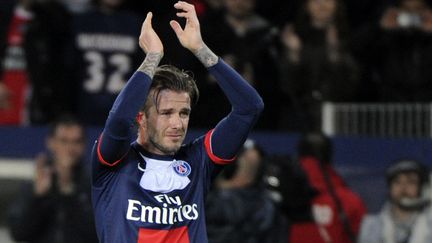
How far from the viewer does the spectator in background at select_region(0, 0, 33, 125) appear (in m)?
9.77

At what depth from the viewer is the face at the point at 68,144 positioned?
7.91 meters

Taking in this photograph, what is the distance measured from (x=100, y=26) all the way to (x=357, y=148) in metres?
2.11

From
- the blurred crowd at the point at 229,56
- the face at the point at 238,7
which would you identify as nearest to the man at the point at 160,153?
the blurred crowd at the point at 229,56

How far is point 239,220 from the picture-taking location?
7.60 metres

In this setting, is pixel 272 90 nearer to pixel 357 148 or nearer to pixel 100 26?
pixel 357 148

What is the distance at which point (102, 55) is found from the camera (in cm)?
969

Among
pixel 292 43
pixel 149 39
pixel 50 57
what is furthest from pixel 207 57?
pixel 50 57

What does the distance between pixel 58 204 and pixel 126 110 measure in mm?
2978

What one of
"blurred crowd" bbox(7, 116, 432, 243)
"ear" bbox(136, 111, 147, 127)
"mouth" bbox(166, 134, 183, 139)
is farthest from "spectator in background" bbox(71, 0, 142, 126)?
"mouth" bbox(166, 134, 183, 139)

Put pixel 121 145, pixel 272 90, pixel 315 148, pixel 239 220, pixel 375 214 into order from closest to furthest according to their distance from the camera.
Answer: pixel 121 145 → pixel 239 220 → pixel 315 148 → pixel 375 214 → pixel 272 90

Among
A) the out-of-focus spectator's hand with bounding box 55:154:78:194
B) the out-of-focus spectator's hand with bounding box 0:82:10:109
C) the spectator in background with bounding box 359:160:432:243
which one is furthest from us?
the out-of-focus spectator's hand with bounding box 0:82:10:109

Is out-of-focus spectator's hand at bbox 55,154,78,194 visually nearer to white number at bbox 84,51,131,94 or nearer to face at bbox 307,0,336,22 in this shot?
white number at bbox 84,51,131,94

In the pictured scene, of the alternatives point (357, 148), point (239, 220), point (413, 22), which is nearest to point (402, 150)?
point (357, 148)

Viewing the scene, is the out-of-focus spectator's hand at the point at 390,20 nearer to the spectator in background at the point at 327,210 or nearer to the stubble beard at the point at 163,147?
the spectator in background at the point at 327,210
